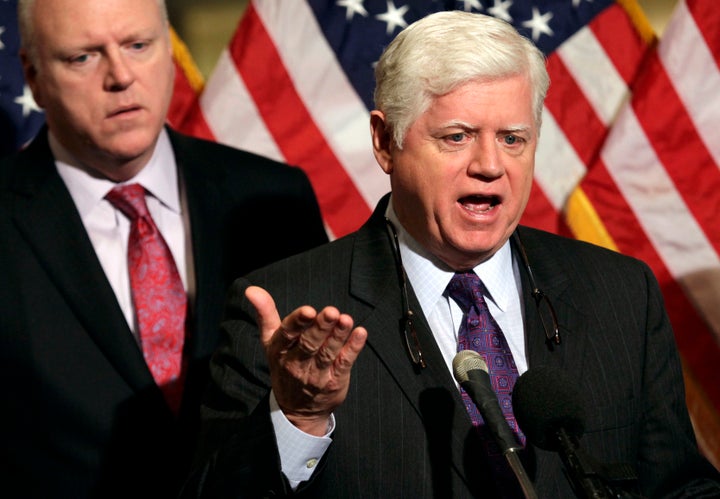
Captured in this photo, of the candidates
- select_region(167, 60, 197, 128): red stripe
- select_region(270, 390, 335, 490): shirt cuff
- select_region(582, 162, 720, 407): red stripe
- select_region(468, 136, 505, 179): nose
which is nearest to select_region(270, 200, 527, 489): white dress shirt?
select_region(468, 136, 505, 179): nose

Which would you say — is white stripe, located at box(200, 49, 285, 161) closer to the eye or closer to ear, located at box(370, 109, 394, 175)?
the eye

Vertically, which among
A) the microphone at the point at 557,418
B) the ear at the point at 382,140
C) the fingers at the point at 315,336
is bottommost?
the microphone at the point at 557,418

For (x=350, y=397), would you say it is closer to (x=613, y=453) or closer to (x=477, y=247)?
(x=477, y=247)

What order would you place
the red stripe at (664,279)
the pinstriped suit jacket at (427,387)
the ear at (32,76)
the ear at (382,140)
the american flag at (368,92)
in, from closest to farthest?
the pinstriped suit jacket at (427,387), the ear at (382,140), the ear at (32,76), the red stripe at (664,279), the american flag at (368,92)

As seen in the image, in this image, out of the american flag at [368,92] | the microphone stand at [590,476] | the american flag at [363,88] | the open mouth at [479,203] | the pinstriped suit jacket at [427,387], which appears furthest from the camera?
the american flag at [363,88]

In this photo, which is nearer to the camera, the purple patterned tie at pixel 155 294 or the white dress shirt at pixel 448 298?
the white dress shirt at pixel 448 298

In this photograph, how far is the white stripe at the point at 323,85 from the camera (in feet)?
11.2

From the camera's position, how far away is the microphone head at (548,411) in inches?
60.3

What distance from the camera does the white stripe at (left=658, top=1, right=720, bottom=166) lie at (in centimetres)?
322

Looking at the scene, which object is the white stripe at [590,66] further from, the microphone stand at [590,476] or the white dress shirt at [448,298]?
the microphone stand at [590,476]

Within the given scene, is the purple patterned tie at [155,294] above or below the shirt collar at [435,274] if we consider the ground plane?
above

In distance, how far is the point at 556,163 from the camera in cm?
339

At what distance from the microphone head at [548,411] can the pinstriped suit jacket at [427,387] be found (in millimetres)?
392

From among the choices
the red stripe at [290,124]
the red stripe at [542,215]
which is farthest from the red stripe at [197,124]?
the red stripe at [542,215]
